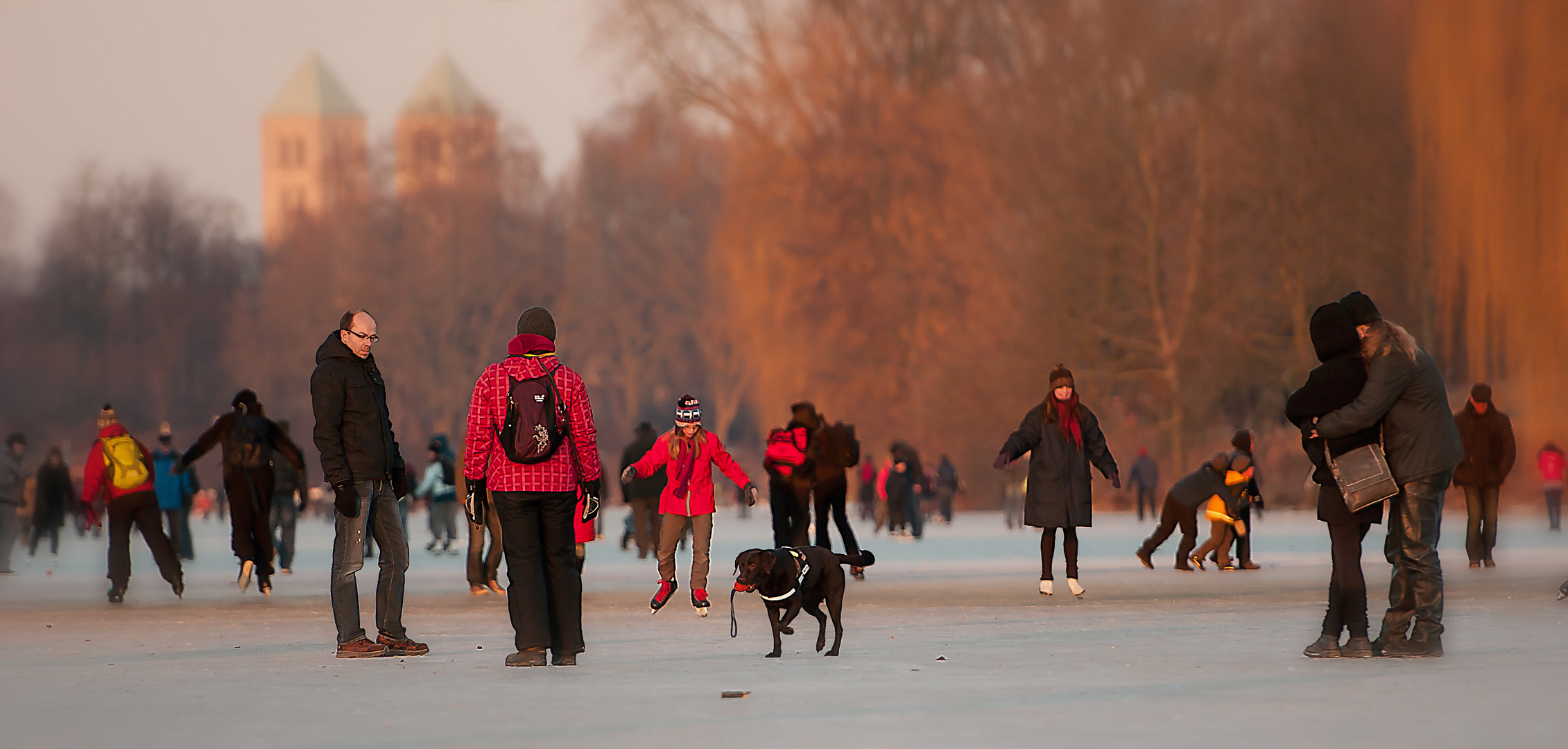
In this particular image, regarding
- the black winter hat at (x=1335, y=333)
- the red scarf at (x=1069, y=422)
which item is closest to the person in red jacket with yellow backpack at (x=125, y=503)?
the red scarf at (x=1069, y=422)

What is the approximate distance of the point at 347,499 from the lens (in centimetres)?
1116

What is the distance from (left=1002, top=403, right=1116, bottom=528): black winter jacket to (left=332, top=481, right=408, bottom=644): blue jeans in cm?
582

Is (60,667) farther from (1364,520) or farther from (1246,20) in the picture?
(1246,20)

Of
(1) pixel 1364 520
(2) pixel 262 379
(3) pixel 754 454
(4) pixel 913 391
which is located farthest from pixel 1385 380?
(2) pixel 262 379

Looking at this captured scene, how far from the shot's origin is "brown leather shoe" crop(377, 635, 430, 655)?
37.7ft

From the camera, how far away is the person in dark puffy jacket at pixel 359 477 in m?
11.2

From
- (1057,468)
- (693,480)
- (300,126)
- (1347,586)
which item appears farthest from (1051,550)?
(300,126)

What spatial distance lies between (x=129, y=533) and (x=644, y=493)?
23.4ft

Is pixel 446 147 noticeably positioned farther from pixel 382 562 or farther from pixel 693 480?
pixel 382 562

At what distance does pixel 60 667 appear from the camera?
1112 cm

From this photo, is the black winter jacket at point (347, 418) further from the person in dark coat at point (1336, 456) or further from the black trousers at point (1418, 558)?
the black trousers at point (1418, 558)

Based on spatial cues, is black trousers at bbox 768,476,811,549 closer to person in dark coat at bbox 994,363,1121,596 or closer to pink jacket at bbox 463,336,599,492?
person in dark coat at bbox 994,363,1121,596

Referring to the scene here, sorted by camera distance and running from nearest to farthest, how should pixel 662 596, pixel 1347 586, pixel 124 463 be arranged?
pixel 1347 586
pixel 662 596
pixel 124 463

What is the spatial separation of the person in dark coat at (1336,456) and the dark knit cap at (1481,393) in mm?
8589
